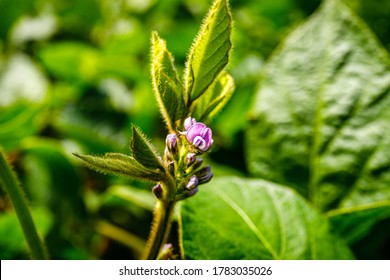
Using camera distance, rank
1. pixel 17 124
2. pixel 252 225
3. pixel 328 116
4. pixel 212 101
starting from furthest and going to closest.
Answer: pixel 17 124, pixel 328 116, pixel 252 225, pixel 212 101

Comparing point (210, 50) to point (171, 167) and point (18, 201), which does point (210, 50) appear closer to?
point (171, 167)

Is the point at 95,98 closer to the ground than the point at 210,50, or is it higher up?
closer to the ground

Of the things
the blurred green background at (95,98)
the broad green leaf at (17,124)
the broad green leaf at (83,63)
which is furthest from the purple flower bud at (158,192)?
the broad green leaf at (83,63)

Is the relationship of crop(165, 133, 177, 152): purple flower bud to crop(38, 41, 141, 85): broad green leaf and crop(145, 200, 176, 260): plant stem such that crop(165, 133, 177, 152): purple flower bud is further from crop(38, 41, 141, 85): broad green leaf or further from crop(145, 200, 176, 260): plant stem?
crop(38, 41, 141, 85): broad green leaf

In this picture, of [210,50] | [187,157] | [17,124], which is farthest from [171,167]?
[17,124]

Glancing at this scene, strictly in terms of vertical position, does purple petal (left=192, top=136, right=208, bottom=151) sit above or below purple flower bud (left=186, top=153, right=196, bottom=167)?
above

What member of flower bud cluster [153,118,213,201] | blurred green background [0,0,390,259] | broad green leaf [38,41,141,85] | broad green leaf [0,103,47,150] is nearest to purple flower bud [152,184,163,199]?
flower bud cluster [153,118,213,201]

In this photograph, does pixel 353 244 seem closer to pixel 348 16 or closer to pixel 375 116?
pixel 375 116
